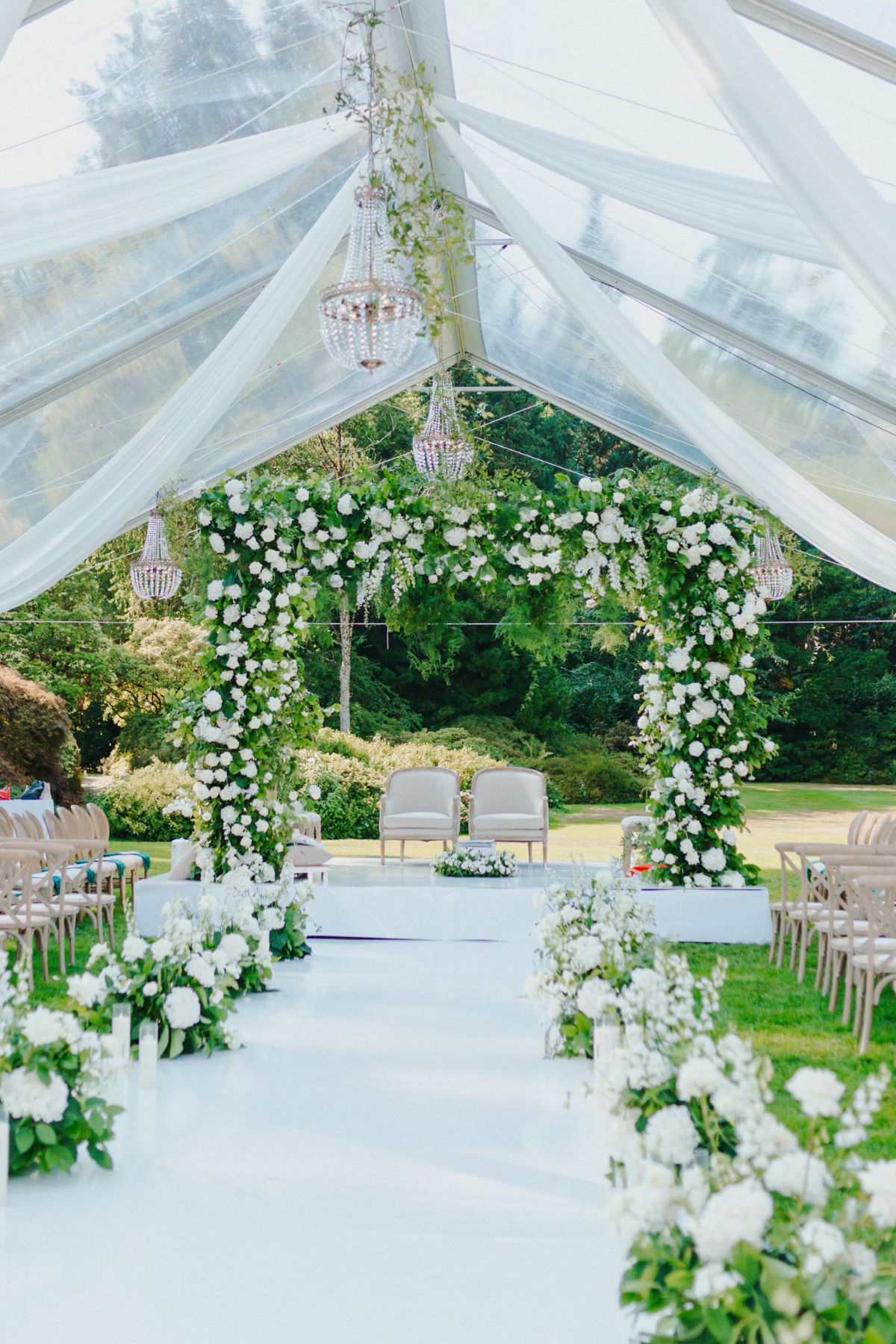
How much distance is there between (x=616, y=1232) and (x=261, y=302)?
4539 millimetres

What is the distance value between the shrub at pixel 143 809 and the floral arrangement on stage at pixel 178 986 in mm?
10184

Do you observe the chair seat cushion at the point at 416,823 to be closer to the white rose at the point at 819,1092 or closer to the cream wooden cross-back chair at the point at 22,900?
the cream wooden cross-back chair at the point at 22,900

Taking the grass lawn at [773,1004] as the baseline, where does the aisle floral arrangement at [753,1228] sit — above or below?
above

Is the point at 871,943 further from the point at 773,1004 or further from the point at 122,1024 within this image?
the point at 122,1024

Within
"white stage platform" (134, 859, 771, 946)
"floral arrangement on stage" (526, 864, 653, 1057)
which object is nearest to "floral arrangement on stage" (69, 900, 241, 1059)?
"floral arrangement on stage" (526, 864, 653, 1057)

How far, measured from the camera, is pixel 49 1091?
3098mm

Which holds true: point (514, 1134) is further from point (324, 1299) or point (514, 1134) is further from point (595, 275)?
point (595, 275)

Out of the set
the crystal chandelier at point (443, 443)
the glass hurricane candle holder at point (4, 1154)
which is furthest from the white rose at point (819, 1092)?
the crystal chandelier at point (443, 443)

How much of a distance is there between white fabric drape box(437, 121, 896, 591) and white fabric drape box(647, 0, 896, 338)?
76.7 inches

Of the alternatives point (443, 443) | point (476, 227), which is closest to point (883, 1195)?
point (476, 227)

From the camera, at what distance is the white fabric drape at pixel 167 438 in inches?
Answer: 210

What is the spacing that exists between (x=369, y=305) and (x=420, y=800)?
661 cm

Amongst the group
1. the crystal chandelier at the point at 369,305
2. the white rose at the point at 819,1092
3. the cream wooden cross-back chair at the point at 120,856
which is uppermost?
the crystal chandelier at the point at 369,305

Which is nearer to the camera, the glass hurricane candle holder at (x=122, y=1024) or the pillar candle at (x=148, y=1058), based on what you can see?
the glass hurricane candle holder at (x=122, y=1024)
